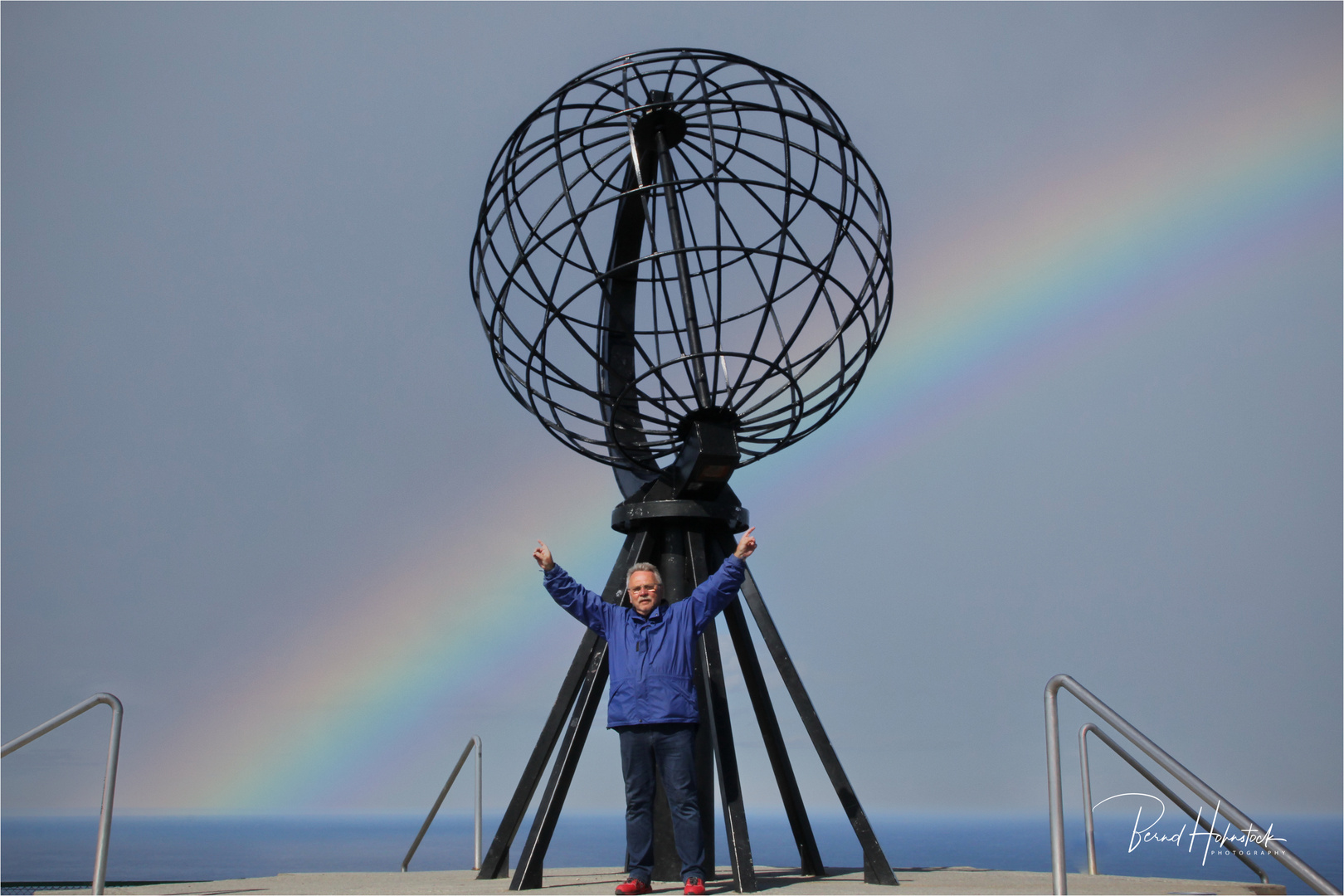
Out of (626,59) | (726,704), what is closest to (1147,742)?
(726,704)

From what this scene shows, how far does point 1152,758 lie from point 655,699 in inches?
83.6

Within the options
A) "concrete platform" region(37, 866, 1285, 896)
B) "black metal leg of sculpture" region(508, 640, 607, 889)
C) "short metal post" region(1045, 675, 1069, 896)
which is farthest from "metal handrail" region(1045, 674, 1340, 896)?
"black metal leg of sculpture" region(508, 640, 607, 889)

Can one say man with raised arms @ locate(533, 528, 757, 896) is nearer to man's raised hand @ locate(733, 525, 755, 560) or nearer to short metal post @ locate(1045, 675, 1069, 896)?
man's raised hand @ locate(733, 525, 755, 560)

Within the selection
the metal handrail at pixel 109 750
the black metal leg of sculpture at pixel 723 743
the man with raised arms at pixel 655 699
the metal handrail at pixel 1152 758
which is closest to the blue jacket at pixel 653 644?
the man with raised arms at pixel 655 699

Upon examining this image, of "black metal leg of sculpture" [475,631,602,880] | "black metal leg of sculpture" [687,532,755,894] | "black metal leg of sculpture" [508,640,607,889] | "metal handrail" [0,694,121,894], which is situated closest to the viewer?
"metal handrail" [0,694,121,894]

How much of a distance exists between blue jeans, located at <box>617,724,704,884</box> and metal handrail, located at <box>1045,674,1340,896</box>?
155 cm

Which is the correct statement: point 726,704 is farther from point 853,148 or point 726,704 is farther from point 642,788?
point 853,148

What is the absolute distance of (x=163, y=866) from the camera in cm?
10350

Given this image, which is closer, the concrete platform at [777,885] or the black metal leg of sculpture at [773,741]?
the concrete platform at [777,885]

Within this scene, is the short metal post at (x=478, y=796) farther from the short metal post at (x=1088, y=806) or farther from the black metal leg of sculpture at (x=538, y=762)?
the short metal post at (x=1088, y=806)

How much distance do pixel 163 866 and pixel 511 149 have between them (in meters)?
119

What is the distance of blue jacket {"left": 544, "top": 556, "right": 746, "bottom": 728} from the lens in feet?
15.5

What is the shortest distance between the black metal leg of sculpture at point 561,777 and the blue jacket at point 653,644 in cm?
87

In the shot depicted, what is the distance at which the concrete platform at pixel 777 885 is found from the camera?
16.3ft
